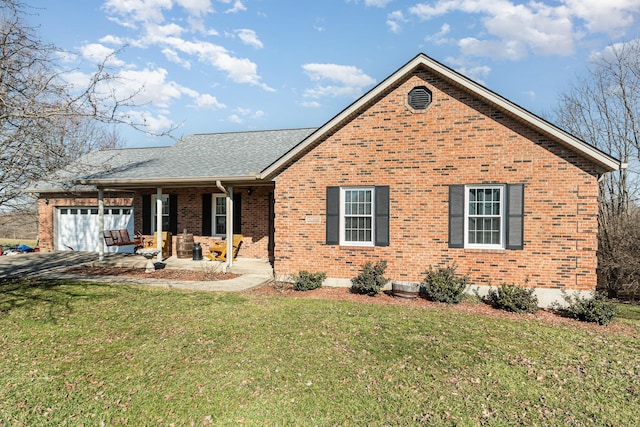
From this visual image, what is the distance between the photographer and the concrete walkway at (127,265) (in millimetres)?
10117

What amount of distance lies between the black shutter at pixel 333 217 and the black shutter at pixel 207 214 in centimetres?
589

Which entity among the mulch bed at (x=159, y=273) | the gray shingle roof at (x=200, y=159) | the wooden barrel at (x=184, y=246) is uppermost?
the gray shingle roof at (x=200, y=159)

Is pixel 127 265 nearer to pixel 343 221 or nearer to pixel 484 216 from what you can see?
pixel 343 221

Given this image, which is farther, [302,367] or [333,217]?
[333,217]

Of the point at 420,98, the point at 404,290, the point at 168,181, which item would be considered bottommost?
the point at 404,290

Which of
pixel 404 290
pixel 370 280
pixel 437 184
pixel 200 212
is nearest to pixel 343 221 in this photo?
pixel 370 280

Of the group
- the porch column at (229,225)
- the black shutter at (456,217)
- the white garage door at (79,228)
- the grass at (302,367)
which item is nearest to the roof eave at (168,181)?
the porch column at (229,225)

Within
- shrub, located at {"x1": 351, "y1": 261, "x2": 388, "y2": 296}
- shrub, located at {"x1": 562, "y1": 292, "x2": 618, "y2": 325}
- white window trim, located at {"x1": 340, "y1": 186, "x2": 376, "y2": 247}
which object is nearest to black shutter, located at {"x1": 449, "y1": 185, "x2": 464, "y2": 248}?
shrub, located at {"x1": 351, "y1": 261, "x2": 388, "y2": 296}

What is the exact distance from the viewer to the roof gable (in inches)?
325

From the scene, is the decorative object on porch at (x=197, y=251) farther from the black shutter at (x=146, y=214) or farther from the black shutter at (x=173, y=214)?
the black shutter at (x=146, y=214)

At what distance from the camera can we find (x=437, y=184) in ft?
30.8

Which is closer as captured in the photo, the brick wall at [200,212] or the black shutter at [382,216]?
the black shutter at [382,216]

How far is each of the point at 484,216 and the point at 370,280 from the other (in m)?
3.32

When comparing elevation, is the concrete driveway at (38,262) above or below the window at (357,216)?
below
